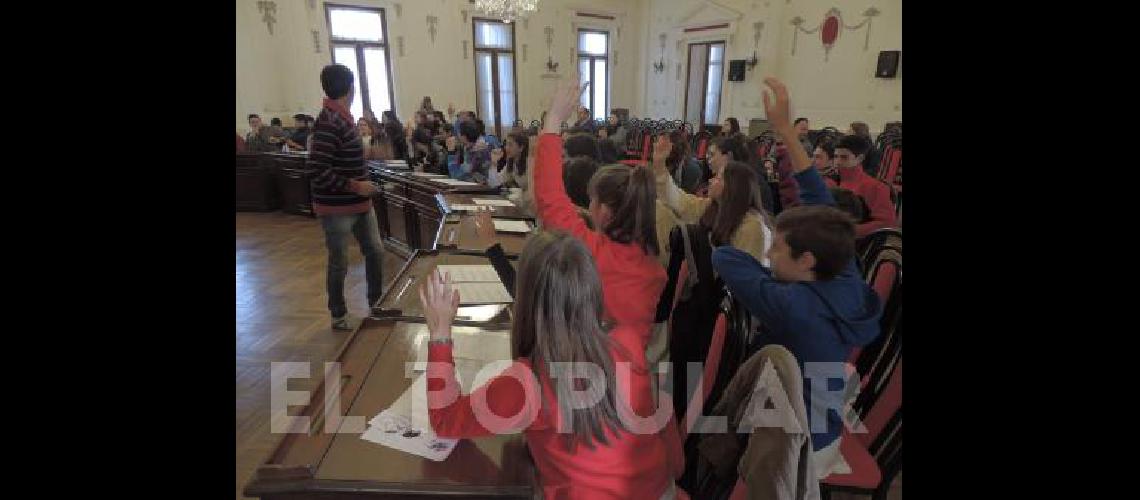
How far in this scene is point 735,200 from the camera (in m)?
2.24

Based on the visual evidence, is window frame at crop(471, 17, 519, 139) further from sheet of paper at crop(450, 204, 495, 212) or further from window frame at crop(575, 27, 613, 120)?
sheet of paper at crop(450, 204, 495, 212)

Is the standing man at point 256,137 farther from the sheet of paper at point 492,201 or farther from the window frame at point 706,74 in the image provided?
the window frame at point 706,74

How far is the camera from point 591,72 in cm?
1375

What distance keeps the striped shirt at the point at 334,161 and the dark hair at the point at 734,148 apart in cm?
219

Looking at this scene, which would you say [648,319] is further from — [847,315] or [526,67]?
[526,67]

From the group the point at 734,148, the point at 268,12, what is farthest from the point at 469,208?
the point at 268,12

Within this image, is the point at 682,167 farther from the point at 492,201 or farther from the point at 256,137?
the point at 256,137

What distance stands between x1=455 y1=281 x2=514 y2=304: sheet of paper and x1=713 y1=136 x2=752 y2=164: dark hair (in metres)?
1.97

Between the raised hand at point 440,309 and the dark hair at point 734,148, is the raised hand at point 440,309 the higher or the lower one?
the lower one

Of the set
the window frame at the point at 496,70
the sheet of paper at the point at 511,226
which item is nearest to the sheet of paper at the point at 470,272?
the sheet of paper at the point at 511,226

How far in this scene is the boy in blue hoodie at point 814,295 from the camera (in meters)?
1.38

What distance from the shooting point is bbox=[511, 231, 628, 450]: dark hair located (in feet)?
3.72

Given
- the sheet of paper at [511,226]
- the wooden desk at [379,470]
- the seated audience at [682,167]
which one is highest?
the seated audience at [682,167]
